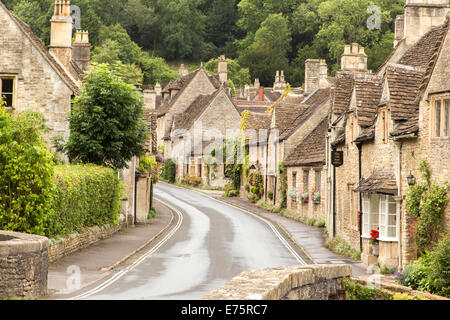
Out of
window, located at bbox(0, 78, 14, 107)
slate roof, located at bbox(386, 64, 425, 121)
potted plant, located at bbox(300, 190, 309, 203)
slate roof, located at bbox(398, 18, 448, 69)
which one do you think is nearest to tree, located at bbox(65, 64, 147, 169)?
window, located at bbox(0, 78, 14, 107)

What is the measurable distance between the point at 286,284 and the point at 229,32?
5316 inches

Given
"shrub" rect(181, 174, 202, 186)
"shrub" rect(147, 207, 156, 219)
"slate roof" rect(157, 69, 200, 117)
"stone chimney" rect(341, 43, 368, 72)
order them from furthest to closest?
1. "slate roof" rect(157, 69, 200, 117)
2. "shrub" rect(181, 174, 202, 186)
3. "shrub" rect(147, 207, 156, 219)
4. "stone chimney" rect(341, 43, 368, 72)

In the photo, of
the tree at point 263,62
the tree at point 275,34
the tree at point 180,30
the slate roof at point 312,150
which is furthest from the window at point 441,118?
the tree at point 180,30

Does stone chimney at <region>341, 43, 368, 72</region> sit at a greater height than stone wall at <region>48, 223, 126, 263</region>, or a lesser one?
greater

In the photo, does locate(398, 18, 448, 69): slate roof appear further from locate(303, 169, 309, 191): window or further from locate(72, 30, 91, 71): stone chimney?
locate(72, 30, 91, 71): stone chimney

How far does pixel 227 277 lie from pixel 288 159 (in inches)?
967

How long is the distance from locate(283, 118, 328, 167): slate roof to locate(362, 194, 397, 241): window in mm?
13282

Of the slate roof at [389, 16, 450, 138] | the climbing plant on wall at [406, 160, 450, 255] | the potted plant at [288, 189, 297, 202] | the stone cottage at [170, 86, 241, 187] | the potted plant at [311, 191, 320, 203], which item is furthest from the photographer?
the stone cottage at [170, 86, 241, 187]

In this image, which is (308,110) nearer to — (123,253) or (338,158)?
(338,158)

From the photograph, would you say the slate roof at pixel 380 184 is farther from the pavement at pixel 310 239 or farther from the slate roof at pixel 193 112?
the slate roof at pixel 193 112

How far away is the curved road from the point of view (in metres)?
16.6

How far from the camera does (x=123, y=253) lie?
2475 cm

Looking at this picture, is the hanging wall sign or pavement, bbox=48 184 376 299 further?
the hanging wall sign
